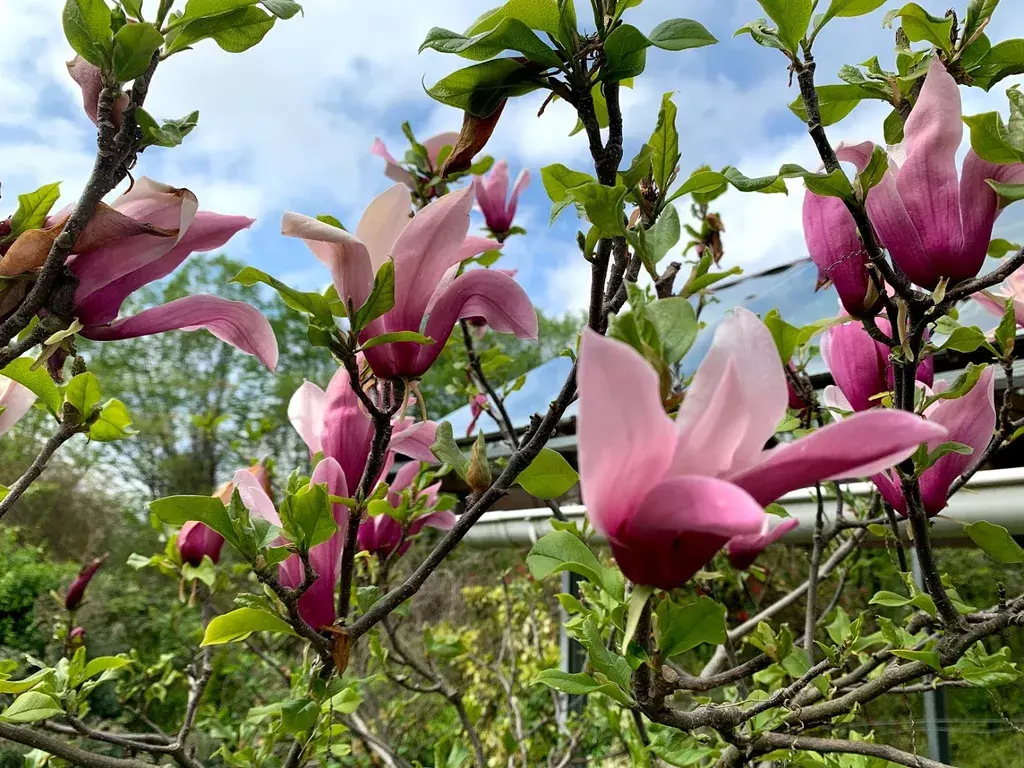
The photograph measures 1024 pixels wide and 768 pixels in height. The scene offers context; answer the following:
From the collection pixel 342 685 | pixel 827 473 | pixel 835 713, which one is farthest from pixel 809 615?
pixel 827 473

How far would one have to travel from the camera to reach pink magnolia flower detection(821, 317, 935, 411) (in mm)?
622

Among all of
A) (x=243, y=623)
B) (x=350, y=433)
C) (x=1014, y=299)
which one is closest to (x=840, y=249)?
(x=1014, y=299)

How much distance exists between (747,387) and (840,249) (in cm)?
32

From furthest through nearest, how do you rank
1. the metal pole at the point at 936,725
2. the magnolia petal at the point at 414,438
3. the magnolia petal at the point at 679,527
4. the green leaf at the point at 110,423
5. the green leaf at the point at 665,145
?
1. the metal pole at the point at 936,725
2. the green leaf at the point at 110,423
3. the magnolia petal at the point at 414,438
4. the green leaf at the point at 665,145
5. the magnolia petal at the point at 679,527

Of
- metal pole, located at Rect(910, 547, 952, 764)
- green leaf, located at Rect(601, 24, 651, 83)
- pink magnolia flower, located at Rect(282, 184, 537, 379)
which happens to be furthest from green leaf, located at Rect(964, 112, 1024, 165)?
metal pole, located at Rect(910, 547, 952, 764)

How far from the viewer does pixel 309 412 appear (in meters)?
0.69

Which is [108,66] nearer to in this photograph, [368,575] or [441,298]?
[441,298]

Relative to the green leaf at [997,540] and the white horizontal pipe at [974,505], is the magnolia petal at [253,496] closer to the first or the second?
the white horizontal pipe at [974,505]

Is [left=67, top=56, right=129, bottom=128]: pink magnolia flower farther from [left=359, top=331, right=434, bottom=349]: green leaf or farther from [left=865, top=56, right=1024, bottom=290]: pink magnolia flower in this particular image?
[left=865, top=56, right=1024, bottom=290]: pink magnolia flower

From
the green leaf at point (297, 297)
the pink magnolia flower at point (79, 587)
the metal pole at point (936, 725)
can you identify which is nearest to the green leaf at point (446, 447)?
the green leaf at point (297, 297)

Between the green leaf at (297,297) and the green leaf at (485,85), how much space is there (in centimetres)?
16

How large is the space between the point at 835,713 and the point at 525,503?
276cm

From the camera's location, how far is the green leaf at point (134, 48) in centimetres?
40

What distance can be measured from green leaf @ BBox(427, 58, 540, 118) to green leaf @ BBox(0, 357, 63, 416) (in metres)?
0.42
